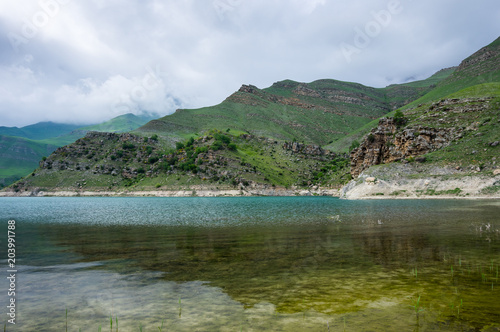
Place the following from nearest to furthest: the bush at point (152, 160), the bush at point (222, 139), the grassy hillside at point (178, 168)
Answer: the grassy hillside at point (178, 168), the bush at point (152, 160), the bush at point (222, 139)

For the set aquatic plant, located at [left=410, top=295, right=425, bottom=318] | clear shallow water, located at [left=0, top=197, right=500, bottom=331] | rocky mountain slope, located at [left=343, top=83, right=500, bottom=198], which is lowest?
clear shallow water, located at [left=0, top=197, right=500, bottom=331]

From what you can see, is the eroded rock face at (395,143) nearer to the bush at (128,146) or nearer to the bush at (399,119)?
the bush at (399,119)

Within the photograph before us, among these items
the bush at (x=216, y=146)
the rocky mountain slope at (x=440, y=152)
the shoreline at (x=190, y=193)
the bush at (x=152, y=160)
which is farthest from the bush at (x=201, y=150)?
the rocky mountain slope at (x=440, y=152)

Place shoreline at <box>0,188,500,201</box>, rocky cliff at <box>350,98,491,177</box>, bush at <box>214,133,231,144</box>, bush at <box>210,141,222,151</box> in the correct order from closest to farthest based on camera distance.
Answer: rocky cliff at <box>350,98,491,177</box>
shoreline at <box>0,188,500,201</box>
bush at <box>210,141,222,151</box>
bush at <box>214,133,231,144</box>

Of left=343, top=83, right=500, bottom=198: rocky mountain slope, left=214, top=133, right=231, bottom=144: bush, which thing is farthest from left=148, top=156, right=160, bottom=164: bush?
left=343, top=83, right=500, bottom=198: rocky mountain slope

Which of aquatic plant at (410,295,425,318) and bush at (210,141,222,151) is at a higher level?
bush at (210,141,222,151)

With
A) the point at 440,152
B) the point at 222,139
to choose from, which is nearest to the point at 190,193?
the point at 222,139

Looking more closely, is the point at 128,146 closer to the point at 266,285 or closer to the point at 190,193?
the point at 190,193

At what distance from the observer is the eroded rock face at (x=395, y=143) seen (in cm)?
9869

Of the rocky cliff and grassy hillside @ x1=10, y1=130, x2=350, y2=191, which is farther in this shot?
grassy hillside @ x1=10, y1=130, x2=350, y2=191

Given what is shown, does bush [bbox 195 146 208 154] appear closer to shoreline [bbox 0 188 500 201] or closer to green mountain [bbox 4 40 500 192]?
green mountain [bbox 4 40 500 192]

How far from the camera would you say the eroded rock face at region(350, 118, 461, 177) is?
98.7 m

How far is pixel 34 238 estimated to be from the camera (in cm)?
2552

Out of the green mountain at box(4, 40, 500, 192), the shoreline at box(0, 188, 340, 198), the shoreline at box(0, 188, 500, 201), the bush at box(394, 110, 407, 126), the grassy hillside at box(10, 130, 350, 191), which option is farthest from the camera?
the grassy hillside at box(10, 130, 350, 191)
